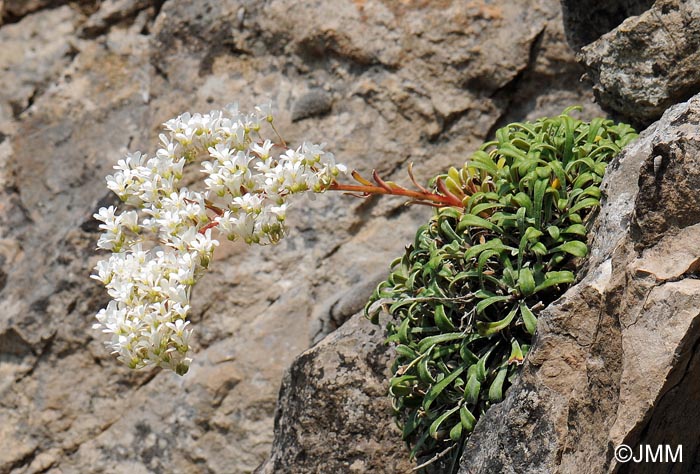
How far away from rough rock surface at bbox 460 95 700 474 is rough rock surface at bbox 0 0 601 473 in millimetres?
1962

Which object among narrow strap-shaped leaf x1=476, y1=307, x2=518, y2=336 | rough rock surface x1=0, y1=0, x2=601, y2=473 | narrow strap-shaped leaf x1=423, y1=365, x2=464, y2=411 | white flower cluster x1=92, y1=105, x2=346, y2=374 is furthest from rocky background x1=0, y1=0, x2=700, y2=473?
white flower cluster x1=92, y1=105, x2=346, y2=374

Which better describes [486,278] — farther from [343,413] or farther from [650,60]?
[650,60]

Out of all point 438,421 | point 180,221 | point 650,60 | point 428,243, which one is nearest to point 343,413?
point 438,421

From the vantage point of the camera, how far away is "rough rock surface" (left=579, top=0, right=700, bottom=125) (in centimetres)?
376

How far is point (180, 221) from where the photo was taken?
3.11 metres

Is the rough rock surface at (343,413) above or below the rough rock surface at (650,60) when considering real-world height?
below

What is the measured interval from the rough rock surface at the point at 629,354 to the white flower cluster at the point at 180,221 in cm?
99

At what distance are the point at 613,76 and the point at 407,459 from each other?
1.88m

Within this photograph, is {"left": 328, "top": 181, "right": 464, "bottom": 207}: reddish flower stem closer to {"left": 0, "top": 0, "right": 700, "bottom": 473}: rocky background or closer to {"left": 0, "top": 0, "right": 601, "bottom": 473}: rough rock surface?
{"left": 0, "top": 0, "right": 700, "bottom": 473}: rocky background

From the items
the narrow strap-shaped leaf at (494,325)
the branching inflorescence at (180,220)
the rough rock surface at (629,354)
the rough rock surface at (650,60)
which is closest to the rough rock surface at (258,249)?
the rough rock surface at (650,60)

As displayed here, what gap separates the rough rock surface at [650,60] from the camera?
376 cm

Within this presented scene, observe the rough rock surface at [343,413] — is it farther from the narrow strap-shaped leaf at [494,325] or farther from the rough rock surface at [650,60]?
the rough rock surface at [650,60]

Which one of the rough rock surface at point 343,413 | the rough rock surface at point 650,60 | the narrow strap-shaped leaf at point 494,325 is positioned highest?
the rough rock surface at point 650,60

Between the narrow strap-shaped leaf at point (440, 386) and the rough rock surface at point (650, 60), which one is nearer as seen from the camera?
the narrow strap-shaped leaf at point (440, 386)
